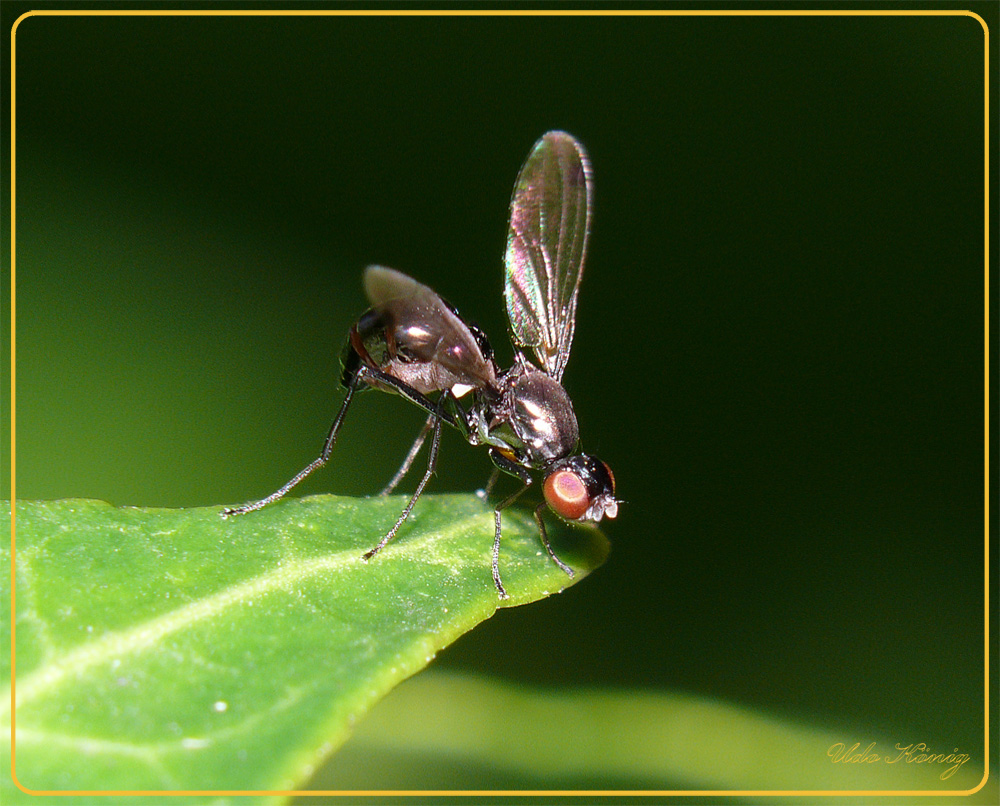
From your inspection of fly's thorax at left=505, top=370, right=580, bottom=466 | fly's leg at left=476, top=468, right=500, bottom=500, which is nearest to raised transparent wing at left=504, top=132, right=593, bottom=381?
fly's thorax at left=505, top=370, right=580, bottom=466

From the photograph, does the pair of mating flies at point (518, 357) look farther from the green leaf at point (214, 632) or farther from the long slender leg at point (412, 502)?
the green leaf at point (214, 632)

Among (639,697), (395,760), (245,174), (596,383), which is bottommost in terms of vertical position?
A: (395,760)

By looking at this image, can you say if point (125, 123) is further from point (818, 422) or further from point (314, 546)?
point (818, 422)

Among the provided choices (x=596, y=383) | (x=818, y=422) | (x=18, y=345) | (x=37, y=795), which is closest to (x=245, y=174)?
(x=18, y=345)

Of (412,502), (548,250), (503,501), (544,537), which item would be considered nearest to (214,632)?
(412,502)

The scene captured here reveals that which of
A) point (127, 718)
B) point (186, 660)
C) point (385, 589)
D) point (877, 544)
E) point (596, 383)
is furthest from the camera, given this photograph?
point (596, 383)

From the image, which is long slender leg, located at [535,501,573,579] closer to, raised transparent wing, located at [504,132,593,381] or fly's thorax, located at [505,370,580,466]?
fly's thorax, located at [505,370,580,466]
